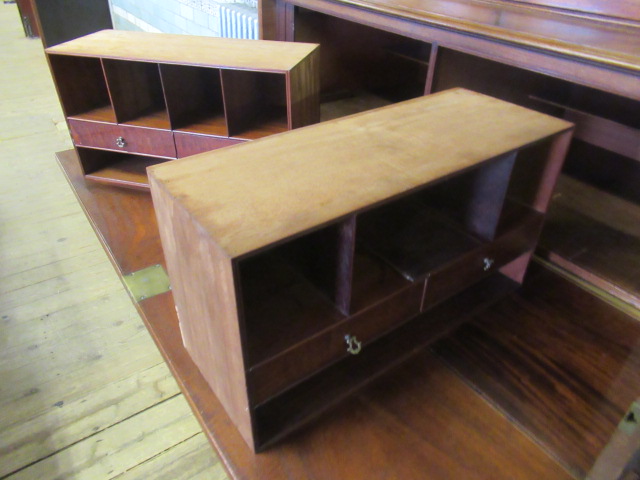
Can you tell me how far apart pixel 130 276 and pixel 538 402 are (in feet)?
3.45

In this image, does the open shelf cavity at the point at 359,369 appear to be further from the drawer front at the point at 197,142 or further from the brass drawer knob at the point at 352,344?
the drawer front at the point at 197,142

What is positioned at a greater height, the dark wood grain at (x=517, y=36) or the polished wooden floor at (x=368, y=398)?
the dark wood grain at (x=517, y=36)

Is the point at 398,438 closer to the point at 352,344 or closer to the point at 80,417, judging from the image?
the point at 352,344

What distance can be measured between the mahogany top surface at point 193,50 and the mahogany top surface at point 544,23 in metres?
0.26

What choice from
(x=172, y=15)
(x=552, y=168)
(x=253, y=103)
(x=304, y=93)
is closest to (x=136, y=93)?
(x=253, y=103)

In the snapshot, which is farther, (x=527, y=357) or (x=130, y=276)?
(x=130, y=276)

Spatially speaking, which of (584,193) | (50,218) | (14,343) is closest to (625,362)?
(584,193)

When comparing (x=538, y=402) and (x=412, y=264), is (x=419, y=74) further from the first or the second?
(x=538, y=402)

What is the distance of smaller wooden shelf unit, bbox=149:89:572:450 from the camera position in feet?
2.33

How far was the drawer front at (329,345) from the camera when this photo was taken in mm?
769

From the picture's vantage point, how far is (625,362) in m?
1.04

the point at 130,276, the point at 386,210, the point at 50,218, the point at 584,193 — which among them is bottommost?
the point at 50,218

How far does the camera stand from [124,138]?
1.56 m

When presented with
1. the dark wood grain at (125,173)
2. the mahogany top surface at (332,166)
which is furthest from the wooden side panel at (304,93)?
the dark wood grain at (125,173)
